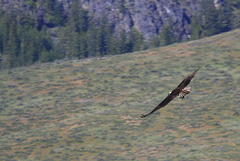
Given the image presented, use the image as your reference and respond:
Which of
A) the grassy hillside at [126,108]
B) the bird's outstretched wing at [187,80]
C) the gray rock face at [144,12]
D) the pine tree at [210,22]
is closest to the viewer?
the bird's outstretched wing at [187,80]

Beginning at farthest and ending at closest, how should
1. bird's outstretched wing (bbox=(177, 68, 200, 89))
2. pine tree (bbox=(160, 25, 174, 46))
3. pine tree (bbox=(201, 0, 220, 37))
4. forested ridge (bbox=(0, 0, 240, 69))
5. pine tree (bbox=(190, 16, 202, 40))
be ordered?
1. pine tree (bbox=(160, 25, 174, 46))
2. pine tree (bbox=(190, 16, 202, 40))
3. pine tree (bbox=(201, 0, 220, 37))
4. forested ridge (bbox=(0, 0, 240, 69))
5. bird's outstretched wing (bbox=(177, 68, 200, 89))

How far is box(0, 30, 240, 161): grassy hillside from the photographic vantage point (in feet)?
76.2

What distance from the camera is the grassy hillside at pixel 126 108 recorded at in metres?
23.2

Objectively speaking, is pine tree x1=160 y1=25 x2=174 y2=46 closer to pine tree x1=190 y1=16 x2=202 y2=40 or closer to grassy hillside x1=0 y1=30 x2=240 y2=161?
pine tree x1=190 y1=16 x2=202 y2=40

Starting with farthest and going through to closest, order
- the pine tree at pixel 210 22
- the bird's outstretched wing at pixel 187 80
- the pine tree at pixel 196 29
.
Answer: the pine tree at pixel 196 29
the pine tree at pixel 210 22
the bird's outstretched wing at pixel 187 80

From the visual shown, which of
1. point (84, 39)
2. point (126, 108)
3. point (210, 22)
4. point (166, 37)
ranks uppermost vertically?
point (210, 22)

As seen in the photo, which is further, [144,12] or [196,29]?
[144,12]

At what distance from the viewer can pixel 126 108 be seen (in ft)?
100

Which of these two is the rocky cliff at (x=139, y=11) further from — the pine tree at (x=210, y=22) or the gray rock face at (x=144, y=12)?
the pine tree at (x=210, y=22)

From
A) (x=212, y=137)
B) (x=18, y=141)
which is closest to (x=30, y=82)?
(x=18, y=141)

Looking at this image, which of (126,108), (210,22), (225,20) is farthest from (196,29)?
(126,108)

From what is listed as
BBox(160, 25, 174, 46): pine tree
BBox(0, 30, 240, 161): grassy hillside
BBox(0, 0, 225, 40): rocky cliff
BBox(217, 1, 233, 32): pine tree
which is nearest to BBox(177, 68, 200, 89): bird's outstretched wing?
BBox(0, 30, 240, 161): grassy hillside

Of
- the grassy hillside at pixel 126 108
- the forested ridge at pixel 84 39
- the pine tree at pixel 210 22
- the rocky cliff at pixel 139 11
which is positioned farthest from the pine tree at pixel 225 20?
the grassy hillside at pixel 126 108

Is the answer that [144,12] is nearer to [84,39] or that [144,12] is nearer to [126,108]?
[84,39]
